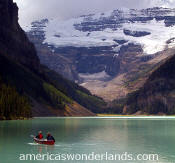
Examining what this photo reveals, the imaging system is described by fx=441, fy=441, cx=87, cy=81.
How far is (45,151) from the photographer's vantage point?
281 ft

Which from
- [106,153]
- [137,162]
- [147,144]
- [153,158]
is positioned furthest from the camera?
[147,144]

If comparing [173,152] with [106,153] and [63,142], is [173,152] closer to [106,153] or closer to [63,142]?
[106,153]

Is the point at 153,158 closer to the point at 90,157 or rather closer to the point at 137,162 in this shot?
the point at 137,162

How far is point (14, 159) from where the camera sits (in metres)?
74.8

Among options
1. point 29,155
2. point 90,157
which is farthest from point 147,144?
point 29,155

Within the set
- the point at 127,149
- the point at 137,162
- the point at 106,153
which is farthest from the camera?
the point at 127,149

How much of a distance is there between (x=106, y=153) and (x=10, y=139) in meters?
30.7

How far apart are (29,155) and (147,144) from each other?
3084cm

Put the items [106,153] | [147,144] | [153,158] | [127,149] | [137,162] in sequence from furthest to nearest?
[147,144] < [127,149] < [106,153] < [153,158] < [137,162]

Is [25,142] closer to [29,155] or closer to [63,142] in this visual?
[63,142]

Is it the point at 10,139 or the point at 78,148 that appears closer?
the point at 78,148

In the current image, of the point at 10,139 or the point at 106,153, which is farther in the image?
the point at 10,139

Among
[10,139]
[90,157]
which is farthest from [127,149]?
[10,139]

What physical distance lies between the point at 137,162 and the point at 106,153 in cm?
1159
